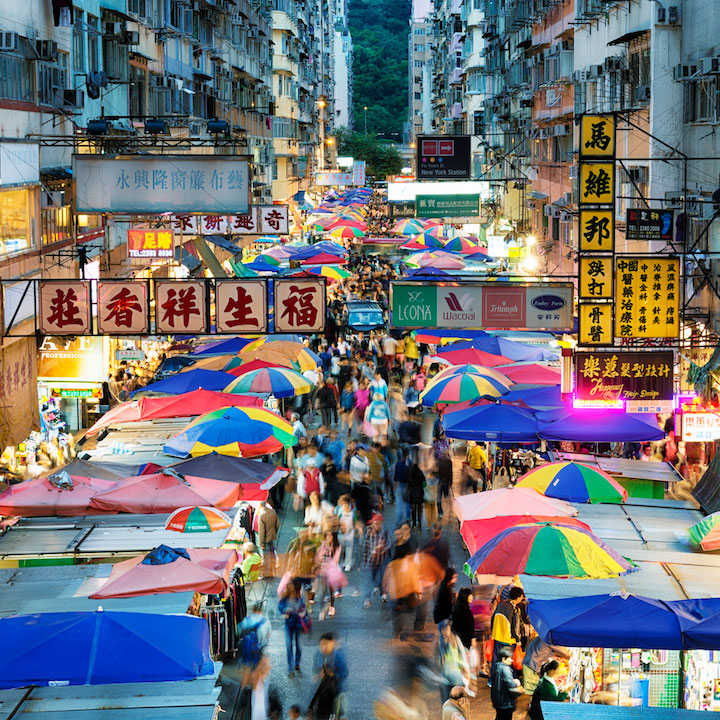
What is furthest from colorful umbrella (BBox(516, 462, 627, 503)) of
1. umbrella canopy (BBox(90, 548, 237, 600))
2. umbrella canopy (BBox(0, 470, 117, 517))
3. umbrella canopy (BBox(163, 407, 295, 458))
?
umbrella canopy (BBox(0, 470, 117, 517))

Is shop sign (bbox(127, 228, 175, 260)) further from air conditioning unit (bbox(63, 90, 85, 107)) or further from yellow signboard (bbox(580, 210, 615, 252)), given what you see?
yellow signboard (bbox(580, 210, 615, 252))

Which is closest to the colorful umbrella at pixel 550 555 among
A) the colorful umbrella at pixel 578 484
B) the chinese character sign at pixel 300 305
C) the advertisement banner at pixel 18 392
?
the colorful umbrella at pixel 578 484

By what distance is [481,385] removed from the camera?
20.1m

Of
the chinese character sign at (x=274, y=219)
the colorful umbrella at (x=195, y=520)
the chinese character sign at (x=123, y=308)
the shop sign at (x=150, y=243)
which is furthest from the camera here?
the chinese character sign at (x=274, y=219)

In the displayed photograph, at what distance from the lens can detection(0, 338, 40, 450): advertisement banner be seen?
20312mm

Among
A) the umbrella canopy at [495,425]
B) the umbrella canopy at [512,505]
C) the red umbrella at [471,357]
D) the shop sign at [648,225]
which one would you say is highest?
the shop sign at [648,225]

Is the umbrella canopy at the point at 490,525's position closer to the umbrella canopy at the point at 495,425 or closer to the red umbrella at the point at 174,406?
the umbrella canopy at the point at 495,425

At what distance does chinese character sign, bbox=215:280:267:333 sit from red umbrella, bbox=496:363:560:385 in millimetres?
6531

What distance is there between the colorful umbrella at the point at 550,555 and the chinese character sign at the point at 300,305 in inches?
223

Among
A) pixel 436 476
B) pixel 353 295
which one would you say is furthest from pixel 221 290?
pixel 353 295

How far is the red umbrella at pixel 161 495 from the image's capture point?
13.2m

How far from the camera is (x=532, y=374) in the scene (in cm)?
2192

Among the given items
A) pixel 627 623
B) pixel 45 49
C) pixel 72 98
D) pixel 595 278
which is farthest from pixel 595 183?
pixel 72 98

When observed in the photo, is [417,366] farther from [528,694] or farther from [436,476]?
[528,694]
